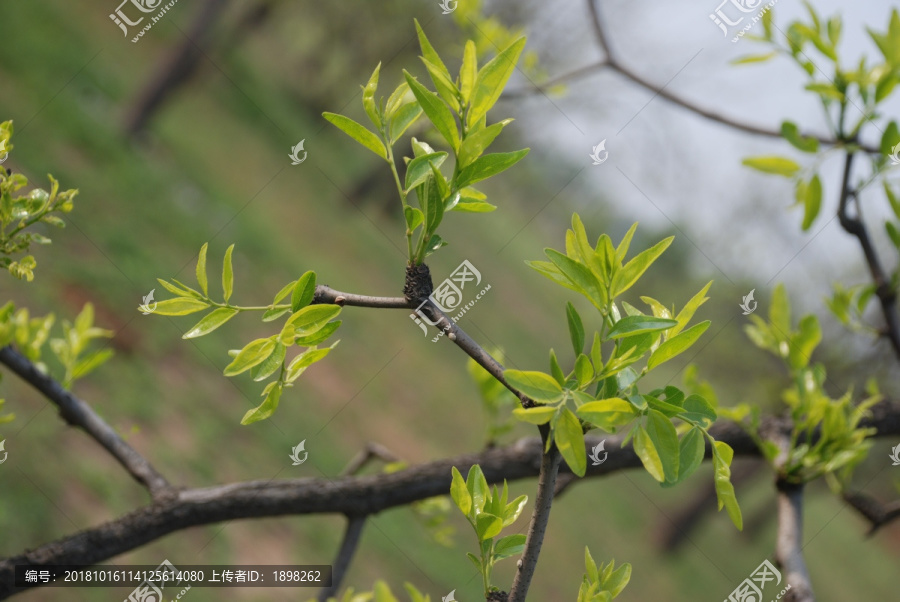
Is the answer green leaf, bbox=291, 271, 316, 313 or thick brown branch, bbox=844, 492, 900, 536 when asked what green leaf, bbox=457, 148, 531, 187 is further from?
thick brown branch, bbox=844, 492, 900, 536

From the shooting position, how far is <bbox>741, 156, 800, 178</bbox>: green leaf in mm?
1404

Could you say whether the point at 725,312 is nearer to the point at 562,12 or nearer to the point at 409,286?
the point at 562,12

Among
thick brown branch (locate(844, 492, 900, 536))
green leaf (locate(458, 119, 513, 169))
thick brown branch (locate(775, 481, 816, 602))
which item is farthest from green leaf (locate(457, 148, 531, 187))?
thick brown branch (locate(844, 492, 900, 536))

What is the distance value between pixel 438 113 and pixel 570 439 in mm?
330

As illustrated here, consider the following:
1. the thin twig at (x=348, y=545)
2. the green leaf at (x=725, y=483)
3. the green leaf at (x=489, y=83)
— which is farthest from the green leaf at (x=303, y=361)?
the thin twig at (x=348, y=545)

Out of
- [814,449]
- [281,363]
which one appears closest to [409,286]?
[281,363]

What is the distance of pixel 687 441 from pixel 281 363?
0.41 metres

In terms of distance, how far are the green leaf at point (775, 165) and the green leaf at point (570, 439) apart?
1.07 m

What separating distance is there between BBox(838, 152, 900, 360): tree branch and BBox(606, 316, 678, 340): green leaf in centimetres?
99

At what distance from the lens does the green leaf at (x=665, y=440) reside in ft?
2.00

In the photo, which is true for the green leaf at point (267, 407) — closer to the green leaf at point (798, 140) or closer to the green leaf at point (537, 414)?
the green leaf at point (537, 414)

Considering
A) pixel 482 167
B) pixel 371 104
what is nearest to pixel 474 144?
pixel 482 167

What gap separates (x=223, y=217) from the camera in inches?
311

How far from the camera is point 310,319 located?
2.14ft
